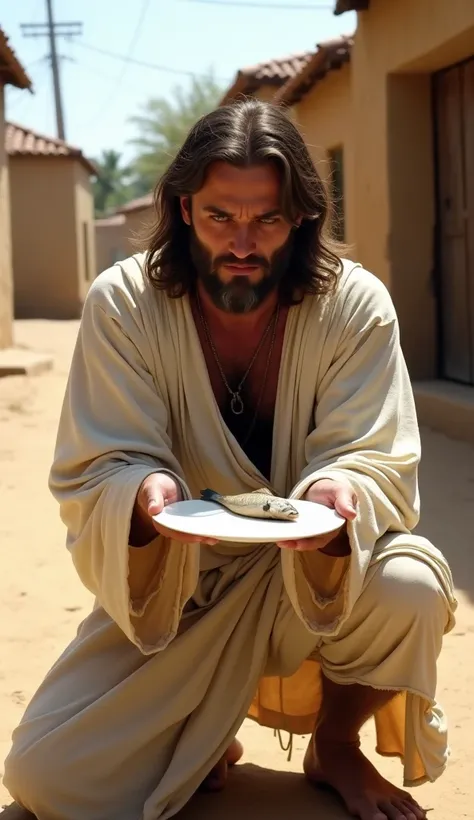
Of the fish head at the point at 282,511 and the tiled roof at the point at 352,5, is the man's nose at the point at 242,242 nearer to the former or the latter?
the fish head at the point at 282,511

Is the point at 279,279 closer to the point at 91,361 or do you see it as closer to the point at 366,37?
the point at 91,361

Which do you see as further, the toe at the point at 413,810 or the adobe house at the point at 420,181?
the adobe house at the point at 420,181

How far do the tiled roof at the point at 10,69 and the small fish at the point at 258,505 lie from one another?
34.9ft

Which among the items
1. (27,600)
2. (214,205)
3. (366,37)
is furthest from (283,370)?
(366,37)

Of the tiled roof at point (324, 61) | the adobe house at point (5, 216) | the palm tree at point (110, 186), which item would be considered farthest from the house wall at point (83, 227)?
the palm tree at point (110, 186)

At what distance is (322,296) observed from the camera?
298 cm

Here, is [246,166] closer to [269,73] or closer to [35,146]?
[269,73]

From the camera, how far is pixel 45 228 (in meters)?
23.0

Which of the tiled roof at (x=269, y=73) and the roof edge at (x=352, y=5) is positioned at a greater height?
the tiled roof at (x=269, y=73)

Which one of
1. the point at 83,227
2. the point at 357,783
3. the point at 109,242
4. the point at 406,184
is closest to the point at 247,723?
the point at 357,783

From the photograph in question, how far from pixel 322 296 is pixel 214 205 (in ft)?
1.22

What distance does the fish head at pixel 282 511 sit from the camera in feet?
7.91

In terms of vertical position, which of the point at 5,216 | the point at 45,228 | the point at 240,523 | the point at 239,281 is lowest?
the point at 240,523

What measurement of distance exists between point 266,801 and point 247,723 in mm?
726
